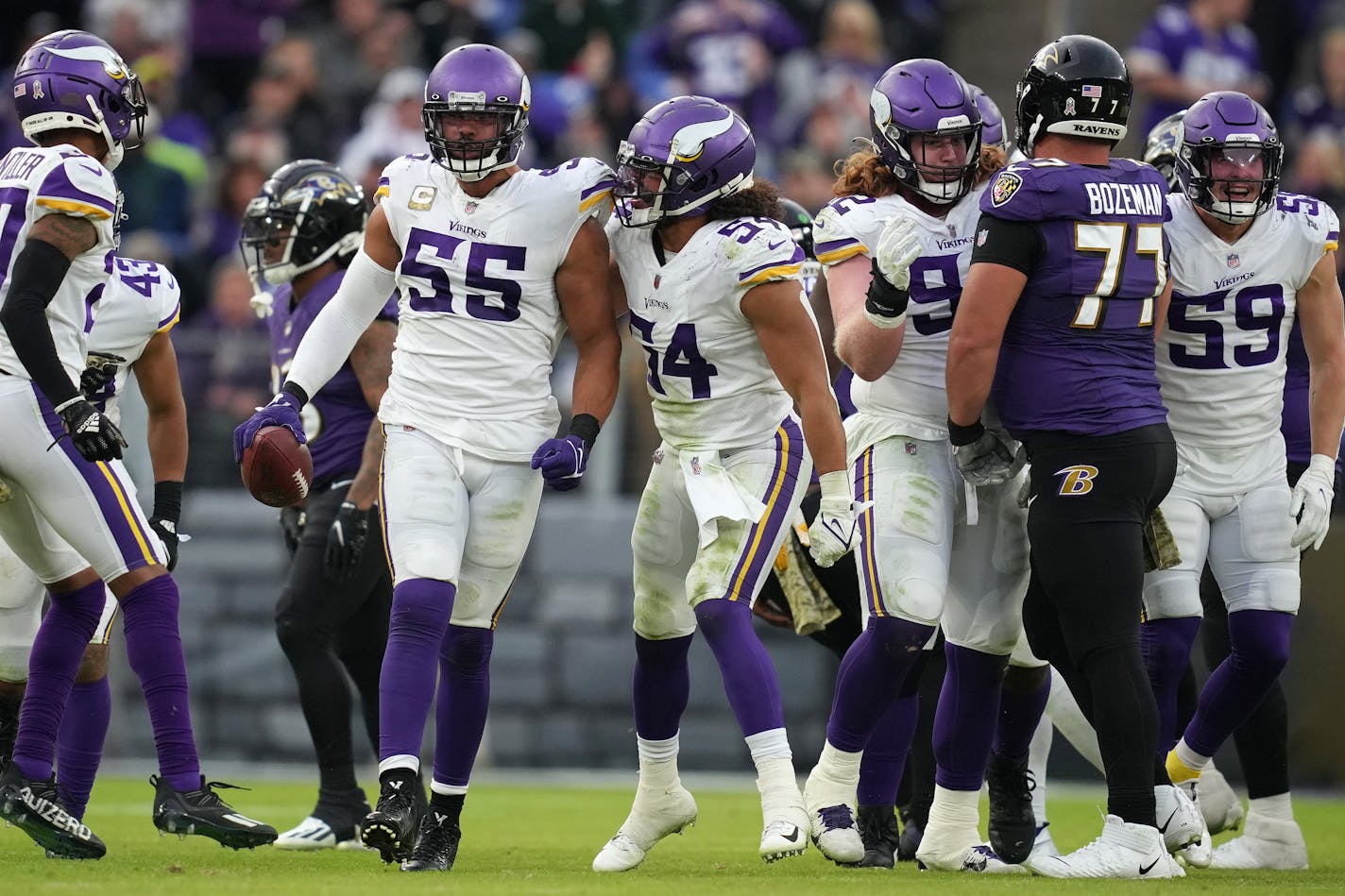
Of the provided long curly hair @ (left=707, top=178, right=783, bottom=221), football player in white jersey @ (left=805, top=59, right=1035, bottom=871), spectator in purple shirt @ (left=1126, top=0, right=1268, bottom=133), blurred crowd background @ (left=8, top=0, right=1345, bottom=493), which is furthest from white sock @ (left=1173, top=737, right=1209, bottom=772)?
spectator in purple shirt @ (left=1126, top=0, right=1268, bottom=133)

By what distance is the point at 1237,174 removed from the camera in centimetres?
598

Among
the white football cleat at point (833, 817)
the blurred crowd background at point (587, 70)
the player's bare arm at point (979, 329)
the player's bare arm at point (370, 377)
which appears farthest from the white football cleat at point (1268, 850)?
the blurred crowd background at point (587, 70)

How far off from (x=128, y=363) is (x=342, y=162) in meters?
6.71

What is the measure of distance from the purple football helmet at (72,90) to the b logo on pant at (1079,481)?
2971mm

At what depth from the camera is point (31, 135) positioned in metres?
5.91

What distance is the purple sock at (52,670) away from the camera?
586 centimetres

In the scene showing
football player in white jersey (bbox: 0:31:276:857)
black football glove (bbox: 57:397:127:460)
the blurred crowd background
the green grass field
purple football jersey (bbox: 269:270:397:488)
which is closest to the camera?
the green grass field

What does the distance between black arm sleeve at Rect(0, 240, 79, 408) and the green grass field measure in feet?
4.35

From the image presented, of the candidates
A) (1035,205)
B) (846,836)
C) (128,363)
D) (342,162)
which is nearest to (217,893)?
(846,836)

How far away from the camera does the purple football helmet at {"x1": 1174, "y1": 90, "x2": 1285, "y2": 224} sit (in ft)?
19.6

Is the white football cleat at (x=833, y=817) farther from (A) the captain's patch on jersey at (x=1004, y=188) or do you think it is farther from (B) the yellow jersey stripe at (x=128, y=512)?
(B) the yellow jersey stripe at (x=128, y=512)

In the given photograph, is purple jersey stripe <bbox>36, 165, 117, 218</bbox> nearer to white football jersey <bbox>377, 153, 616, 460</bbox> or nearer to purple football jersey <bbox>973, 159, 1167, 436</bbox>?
white football jersey <bbox>377, 153, 616, 460</bbox>

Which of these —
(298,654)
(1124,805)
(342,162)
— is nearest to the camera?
(1124,805)

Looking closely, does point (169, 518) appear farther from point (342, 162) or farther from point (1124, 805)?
point (342, 162)
